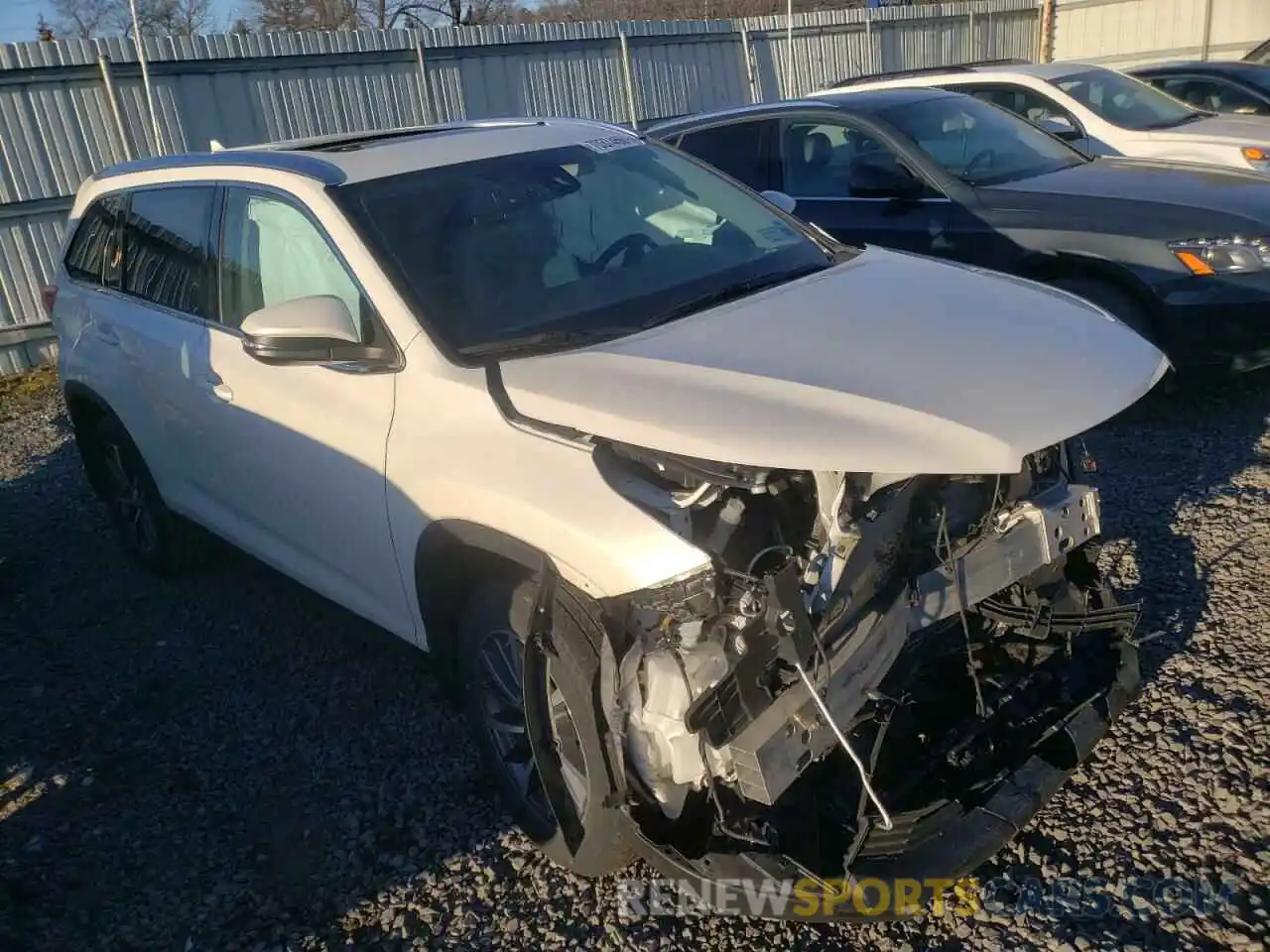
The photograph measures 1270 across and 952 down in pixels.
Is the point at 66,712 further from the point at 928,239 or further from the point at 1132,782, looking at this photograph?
the point at 928,239

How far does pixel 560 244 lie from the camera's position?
3.45 metres

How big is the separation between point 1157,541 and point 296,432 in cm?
336

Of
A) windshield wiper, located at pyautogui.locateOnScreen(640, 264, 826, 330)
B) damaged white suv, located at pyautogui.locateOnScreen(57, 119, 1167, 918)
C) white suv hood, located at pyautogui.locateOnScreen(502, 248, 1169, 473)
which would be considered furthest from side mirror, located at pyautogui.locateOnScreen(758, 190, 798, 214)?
white suv hood, located at pyautogui.locateOnScreen(502, 248, 1169, 473)

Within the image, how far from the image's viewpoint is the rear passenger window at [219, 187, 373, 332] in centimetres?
331

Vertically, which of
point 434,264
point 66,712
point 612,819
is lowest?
point 66,712

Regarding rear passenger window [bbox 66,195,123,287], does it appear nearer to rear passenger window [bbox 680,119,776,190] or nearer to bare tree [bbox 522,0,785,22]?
rear passenger window [bbox 680,119,776,190]

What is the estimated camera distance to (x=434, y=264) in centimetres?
323

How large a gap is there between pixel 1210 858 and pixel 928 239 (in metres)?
4.12

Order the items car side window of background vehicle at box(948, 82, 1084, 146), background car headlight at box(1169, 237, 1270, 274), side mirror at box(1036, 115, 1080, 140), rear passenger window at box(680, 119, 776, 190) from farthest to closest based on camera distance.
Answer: car side window of background vehicle at box(948, 82, 1084, 146) → side mirror at box(1036, 115, 1080, 140) → rear passenger window at box(680, 119, 776, 190) → background car headlight at box(1169, 237, 1270, 274)

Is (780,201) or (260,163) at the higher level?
(260,163)

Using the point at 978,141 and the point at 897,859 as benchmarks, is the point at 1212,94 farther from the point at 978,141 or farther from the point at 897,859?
the point at 897,859

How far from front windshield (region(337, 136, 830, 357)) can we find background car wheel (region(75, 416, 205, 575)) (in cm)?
222

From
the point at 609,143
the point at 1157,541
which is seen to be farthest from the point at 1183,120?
the point at 609,143

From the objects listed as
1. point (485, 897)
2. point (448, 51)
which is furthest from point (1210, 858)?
point (448, 51)
